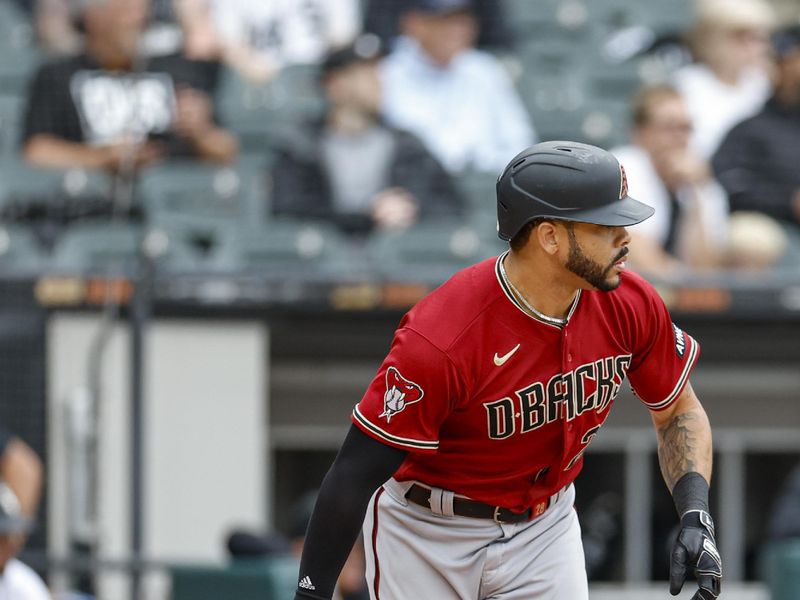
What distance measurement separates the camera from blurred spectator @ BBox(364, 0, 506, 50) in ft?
27.6


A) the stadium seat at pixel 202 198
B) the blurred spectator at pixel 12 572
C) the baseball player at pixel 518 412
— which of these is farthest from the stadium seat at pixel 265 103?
the baseball player at pixel 518 412

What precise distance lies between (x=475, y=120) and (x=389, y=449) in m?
5.03

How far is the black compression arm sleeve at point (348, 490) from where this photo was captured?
3.13 m

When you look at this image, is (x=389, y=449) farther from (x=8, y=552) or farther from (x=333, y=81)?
(x=333, y=81)

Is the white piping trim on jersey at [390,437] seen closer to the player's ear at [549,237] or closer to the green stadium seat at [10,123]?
the player's ear at [549,237]

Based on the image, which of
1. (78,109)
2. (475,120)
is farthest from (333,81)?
(78,109)

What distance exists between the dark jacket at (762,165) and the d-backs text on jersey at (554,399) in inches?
179

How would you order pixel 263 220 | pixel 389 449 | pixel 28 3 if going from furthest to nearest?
pixel 28 3 < pixel 263 220 < pixel 389 449

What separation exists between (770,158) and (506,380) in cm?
496

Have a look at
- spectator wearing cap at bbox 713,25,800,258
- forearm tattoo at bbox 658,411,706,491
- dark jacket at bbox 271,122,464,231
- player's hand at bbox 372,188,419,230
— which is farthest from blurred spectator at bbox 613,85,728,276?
forearm tattoo at bbox 658,411,706,491

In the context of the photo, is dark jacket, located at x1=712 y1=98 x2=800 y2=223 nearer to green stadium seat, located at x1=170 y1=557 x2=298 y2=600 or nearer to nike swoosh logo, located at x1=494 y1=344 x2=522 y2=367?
green stadium seat, located at x1=170 y1=557 x2=298 y2=600

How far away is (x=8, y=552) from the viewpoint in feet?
16.1

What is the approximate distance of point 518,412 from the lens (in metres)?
3.22

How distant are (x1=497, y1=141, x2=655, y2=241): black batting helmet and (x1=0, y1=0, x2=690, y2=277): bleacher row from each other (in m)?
4.01
